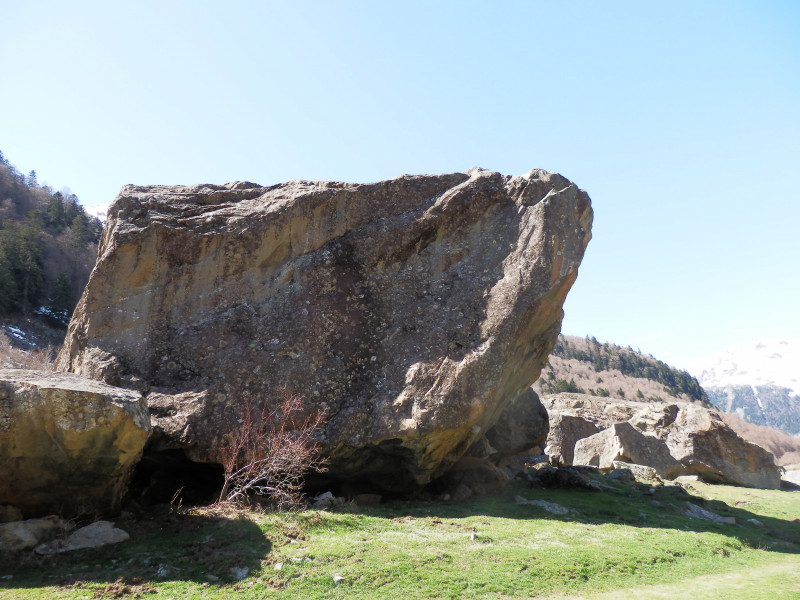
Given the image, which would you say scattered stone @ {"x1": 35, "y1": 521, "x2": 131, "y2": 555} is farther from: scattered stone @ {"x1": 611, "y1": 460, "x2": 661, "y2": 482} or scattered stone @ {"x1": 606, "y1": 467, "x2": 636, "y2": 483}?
scattered stone @ {"x1": 611, "y1": 460, "x2": 661, "y2": 482}

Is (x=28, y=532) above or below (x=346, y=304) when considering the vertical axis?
below

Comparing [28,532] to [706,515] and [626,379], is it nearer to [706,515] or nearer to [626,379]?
[706,515]

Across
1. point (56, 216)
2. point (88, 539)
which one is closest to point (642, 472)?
point (88, 539)

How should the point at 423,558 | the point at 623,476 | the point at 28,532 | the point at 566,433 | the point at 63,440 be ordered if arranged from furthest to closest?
the point at 566,433 → the point at 623,476 → the point at 63,440 → the point at 423,558 → the point at 28,532

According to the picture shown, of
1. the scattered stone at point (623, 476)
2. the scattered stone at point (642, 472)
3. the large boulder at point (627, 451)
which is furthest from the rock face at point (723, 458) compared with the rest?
the scattered stone at point (623, 476)

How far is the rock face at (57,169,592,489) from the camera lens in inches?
537

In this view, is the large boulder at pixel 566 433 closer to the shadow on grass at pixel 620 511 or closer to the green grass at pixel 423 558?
the shadow on grass at pixel 620 511

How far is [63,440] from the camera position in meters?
10.1

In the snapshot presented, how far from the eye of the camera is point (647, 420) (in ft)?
107

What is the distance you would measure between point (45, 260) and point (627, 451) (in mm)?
66633

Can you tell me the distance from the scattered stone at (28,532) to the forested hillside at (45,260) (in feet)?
183

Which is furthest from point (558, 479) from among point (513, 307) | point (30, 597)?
point (30, 597)

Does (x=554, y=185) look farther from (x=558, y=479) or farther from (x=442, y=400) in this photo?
(x=558, y=479)

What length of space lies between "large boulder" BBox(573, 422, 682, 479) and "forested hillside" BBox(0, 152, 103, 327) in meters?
57.6
